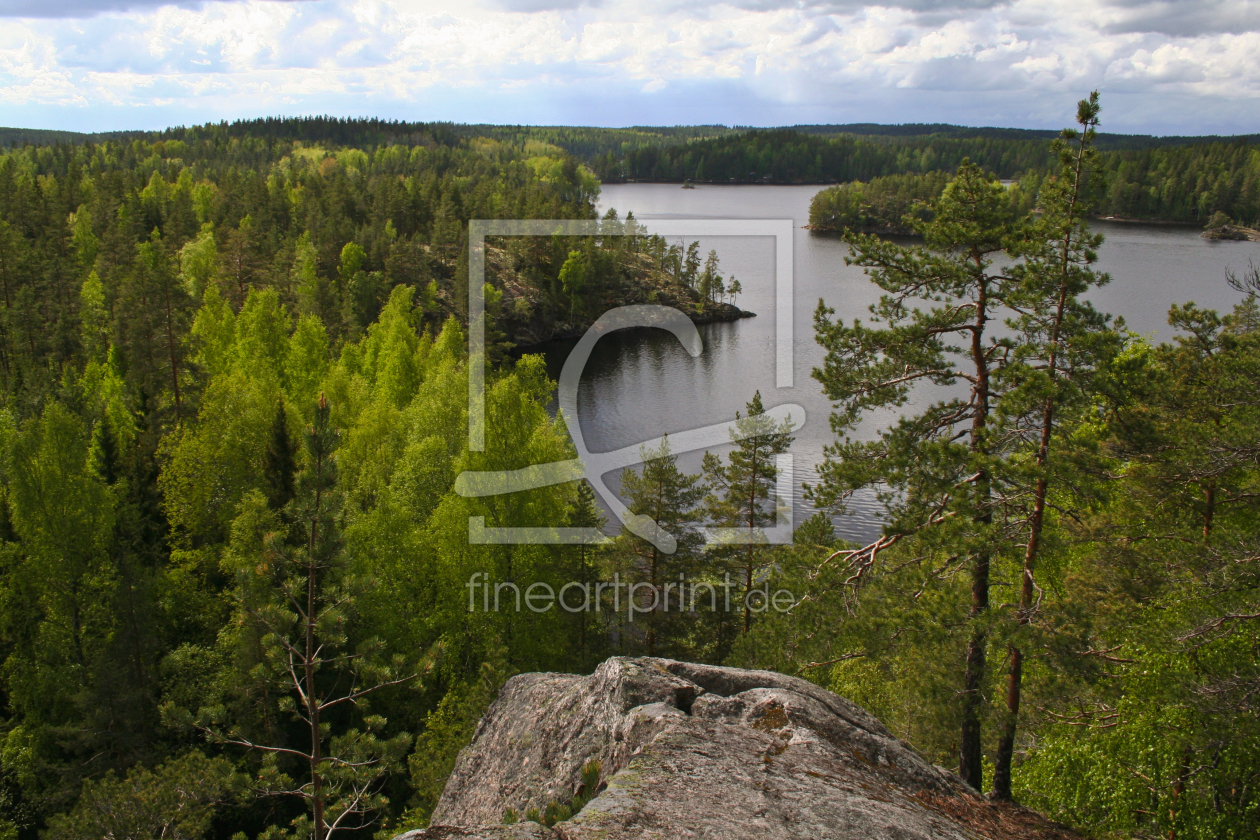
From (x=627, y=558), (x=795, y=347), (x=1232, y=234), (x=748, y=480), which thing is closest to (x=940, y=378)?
(x=748, y=480)

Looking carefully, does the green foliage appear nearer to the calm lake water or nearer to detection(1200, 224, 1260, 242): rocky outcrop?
the calm lake water

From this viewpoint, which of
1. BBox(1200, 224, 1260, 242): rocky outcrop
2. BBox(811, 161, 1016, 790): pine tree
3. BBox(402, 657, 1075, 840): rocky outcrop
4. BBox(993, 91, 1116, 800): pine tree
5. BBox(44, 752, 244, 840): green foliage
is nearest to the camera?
BBox(402, 657, 1075, 840): rocky outcrop

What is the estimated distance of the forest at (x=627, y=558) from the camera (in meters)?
11.8

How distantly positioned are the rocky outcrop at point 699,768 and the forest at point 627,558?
2.54m

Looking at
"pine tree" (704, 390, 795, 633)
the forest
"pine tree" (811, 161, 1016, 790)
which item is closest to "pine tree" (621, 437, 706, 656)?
the forest

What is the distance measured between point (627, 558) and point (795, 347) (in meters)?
44.7

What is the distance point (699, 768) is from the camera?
786 centimetres

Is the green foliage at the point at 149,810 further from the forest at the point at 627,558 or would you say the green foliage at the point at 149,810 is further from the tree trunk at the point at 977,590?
the tree trunk at the point at 977,590

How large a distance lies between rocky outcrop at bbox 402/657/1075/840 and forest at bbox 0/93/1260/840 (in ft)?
8.33

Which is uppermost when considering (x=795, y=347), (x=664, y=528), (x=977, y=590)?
(x=977, y=590)

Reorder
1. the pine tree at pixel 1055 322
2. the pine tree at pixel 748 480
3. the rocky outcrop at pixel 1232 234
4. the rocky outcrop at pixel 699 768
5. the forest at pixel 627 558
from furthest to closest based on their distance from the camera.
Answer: the rocky outcrop at pixel 1232 234 < the pine tree at pixel 748 480 < the forest at pixel 627 558 < the pine tree at pixel 1055 322 < the rocky outcrop at pixel 699 768

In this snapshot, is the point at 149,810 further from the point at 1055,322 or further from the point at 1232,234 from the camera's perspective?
the point at 1232,234

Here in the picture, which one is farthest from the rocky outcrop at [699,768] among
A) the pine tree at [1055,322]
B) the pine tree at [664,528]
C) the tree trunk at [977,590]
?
the pine tree at [664,528]

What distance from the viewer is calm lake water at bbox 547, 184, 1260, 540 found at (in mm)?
47469
